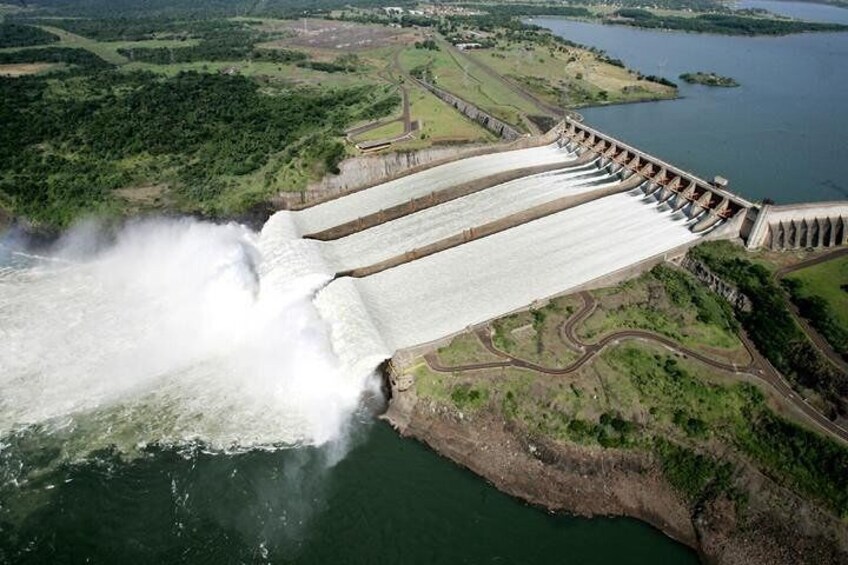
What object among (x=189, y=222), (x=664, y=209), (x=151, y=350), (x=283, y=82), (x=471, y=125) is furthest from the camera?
(x=283, y=82)

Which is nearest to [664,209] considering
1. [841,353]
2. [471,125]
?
[841,353]

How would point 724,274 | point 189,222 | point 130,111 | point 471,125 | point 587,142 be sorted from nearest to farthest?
point 724,274, point 189,222, point 587,142, point 471,125, point 130,111

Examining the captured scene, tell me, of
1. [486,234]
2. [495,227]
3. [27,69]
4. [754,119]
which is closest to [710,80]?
[754,119]

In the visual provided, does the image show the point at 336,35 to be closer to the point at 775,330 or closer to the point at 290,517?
the point at 775,330

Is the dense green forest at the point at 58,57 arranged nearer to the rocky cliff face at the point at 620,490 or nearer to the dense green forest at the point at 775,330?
the rocky cliff face at the point at 620,490

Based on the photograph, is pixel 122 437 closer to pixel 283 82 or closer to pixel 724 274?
pixel 724 274

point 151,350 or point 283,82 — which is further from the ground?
point 283,82
